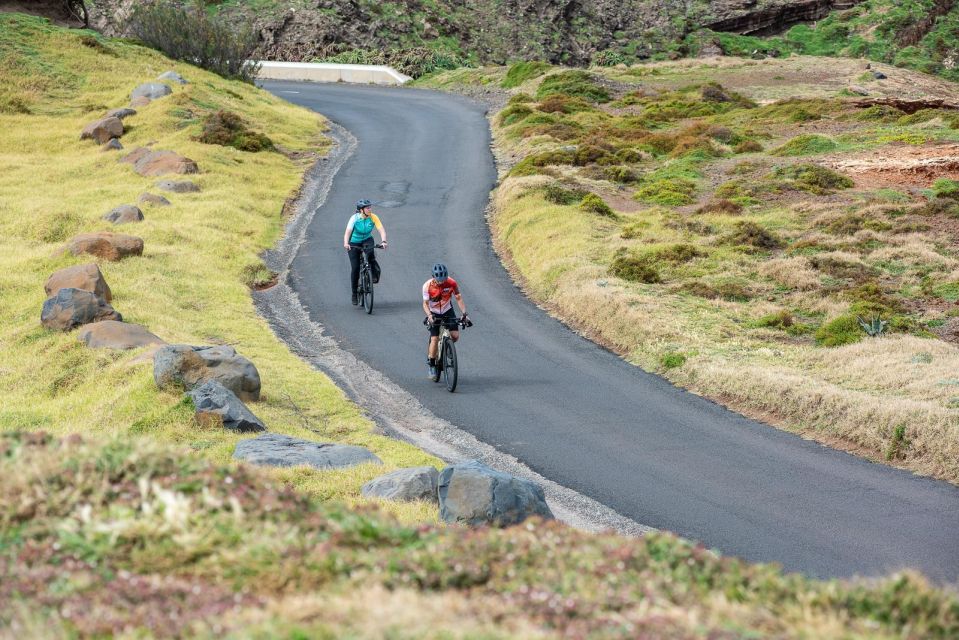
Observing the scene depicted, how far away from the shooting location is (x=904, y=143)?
3931cm

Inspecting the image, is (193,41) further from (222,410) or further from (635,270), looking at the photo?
(222,410)

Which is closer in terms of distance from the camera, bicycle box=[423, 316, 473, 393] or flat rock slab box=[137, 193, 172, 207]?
bicycle box=[423, 316, 473, 393]

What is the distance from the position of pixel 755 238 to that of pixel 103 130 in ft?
89.9

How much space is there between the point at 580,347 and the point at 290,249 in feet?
40.8

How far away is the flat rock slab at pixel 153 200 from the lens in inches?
1281

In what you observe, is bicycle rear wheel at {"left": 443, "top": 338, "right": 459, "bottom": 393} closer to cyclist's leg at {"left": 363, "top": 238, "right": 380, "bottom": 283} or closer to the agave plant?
cyclist's leg at {"left": 363, "top": 238, "right": 380, "bottom": 283}

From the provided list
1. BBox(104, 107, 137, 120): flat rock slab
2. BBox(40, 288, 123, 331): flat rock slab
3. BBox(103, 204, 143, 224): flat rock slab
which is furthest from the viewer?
BBox(104, 107, 137, 120): flat rock slab

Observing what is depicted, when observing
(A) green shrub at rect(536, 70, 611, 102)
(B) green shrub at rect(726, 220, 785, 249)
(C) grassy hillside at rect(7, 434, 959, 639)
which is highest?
(A) green shrub at rect(536, 70, 611, 102)

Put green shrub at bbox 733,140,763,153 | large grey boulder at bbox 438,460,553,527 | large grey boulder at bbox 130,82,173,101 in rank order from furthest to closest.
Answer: large grey boulder at bbox 130,82,173,101 < green shrub at bbox 733,140,763,153 < large grey boulder at bbox 438,460,553,527

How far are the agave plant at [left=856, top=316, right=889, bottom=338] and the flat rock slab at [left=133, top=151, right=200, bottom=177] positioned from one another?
2480cm

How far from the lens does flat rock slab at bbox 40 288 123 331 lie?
765 inches

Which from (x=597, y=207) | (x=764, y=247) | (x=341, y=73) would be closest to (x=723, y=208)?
(x=597, y=207)

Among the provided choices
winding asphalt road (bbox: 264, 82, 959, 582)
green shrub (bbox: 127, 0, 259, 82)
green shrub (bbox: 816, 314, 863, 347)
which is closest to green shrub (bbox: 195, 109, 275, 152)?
winding asphalt road (bbox: 264, 82, 959, 582)

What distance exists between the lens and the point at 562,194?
33500 millimetres
